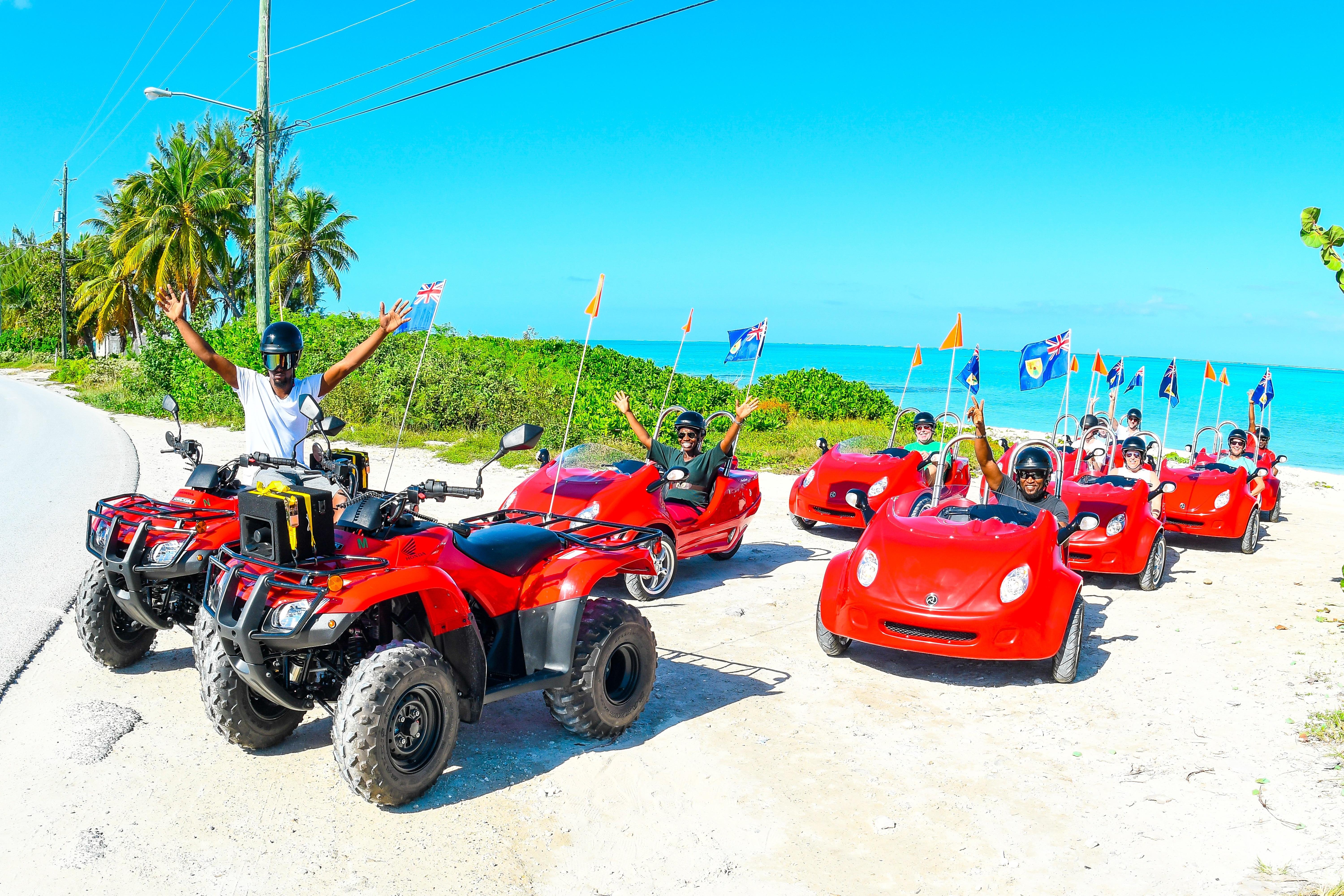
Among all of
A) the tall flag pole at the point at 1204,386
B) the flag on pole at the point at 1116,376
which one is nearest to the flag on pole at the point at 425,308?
the tall flag pole at the point at 1204,386

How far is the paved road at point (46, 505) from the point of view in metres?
7.37

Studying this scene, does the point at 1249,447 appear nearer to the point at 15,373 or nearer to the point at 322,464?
the point at 322,464

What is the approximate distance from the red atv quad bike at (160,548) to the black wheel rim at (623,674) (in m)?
1.73

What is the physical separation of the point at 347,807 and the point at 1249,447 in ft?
48.5

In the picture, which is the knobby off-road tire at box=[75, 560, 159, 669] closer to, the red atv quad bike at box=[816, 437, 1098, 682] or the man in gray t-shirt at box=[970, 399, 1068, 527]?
the red atv quad bike at box=[816, 437, 1098, 682]

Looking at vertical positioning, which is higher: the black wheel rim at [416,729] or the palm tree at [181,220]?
the palm tree at [181,220]

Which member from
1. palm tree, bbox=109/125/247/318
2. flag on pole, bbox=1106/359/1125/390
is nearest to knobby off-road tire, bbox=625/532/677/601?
flag on pole, bbox=1106/359/1125/390

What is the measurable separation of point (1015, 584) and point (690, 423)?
13.8ft

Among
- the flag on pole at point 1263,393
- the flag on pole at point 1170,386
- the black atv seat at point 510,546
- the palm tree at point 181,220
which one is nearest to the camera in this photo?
the black atv seat at point 510,546

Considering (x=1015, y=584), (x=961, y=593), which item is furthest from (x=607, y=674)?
(x=1015, y=584)

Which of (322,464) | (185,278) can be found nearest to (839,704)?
(322,464)

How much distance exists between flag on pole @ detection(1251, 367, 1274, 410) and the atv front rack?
15997 mm

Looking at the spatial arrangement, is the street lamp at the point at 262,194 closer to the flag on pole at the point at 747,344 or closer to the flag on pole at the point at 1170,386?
the flag on pole at the point at 747,344

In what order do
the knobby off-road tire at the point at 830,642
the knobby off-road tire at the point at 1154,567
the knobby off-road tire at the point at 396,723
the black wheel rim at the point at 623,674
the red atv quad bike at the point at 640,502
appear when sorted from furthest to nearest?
the knobby off-road tire at the point at 1154,567
the red atv quad bike at the point at 640,502
the knobby off-road tire at the point at 830,642
the black wheel rim at the point at 623,674
the knobby off-road tire at the point at 396,723
